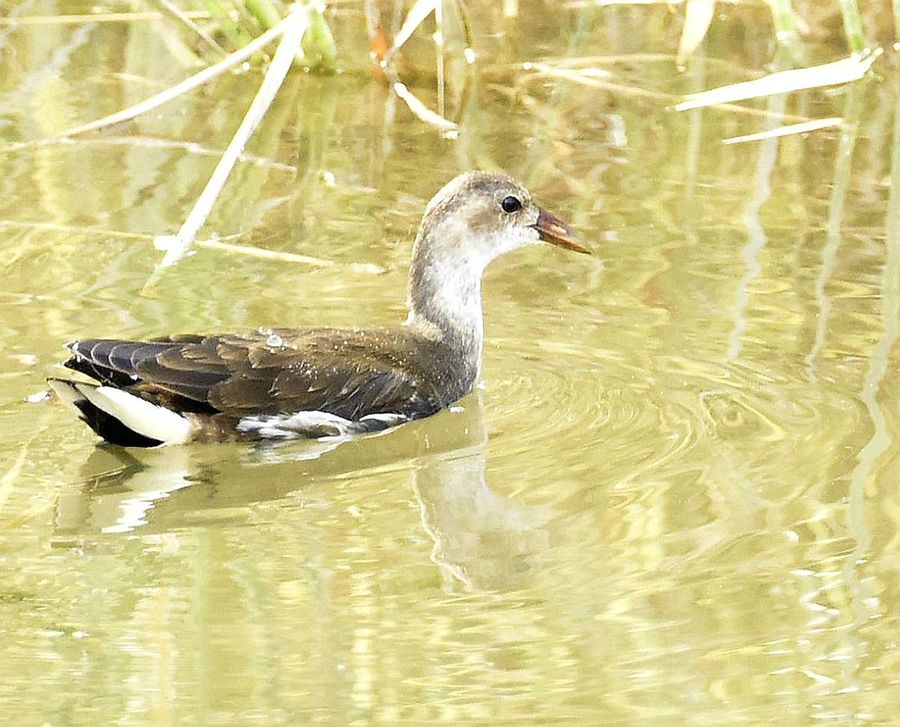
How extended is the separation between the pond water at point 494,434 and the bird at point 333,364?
4.5 inches

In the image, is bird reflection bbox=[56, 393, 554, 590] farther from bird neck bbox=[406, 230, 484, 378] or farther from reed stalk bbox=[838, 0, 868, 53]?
reed stalk bbox=[838, 0, 868, 53]

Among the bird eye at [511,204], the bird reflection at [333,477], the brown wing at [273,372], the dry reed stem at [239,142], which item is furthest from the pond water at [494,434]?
the dry reed stem at [239,142]

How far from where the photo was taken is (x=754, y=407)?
597cm

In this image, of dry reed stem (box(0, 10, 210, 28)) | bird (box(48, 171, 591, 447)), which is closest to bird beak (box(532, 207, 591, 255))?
bird (box(48, 171, 591, 447))

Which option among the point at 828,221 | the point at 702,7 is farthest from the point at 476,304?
the point at 702,7

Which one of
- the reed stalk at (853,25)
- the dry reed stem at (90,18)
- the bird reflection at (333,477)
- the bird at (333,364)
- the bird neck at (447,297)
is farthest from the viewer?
the dry reed stem at (90,18)

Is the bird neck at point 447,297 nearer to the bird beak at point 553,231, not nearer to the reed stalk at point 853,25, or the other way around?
the bird beak at point 553,231

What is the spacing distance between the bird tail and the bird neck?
1082 mm

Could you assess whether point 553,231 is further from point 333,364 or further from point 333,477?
point 333,477

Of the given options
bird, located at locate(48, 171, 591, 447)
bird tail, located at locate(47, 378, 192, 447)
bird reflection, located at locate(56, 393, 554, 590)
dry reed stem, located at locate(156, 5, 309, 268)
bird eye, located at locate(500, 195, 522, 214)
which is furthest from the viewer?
bird eye, located at locate(500, 195, 522, 214)

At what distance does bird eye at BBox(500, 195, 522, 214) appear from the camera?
6.78 m

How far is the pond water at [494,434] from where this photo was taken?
4305mm

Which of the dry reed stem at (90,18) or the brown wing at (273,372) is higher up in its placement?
the dry reed stem at (90,18)

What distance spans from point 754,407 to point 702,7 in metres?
3.45
